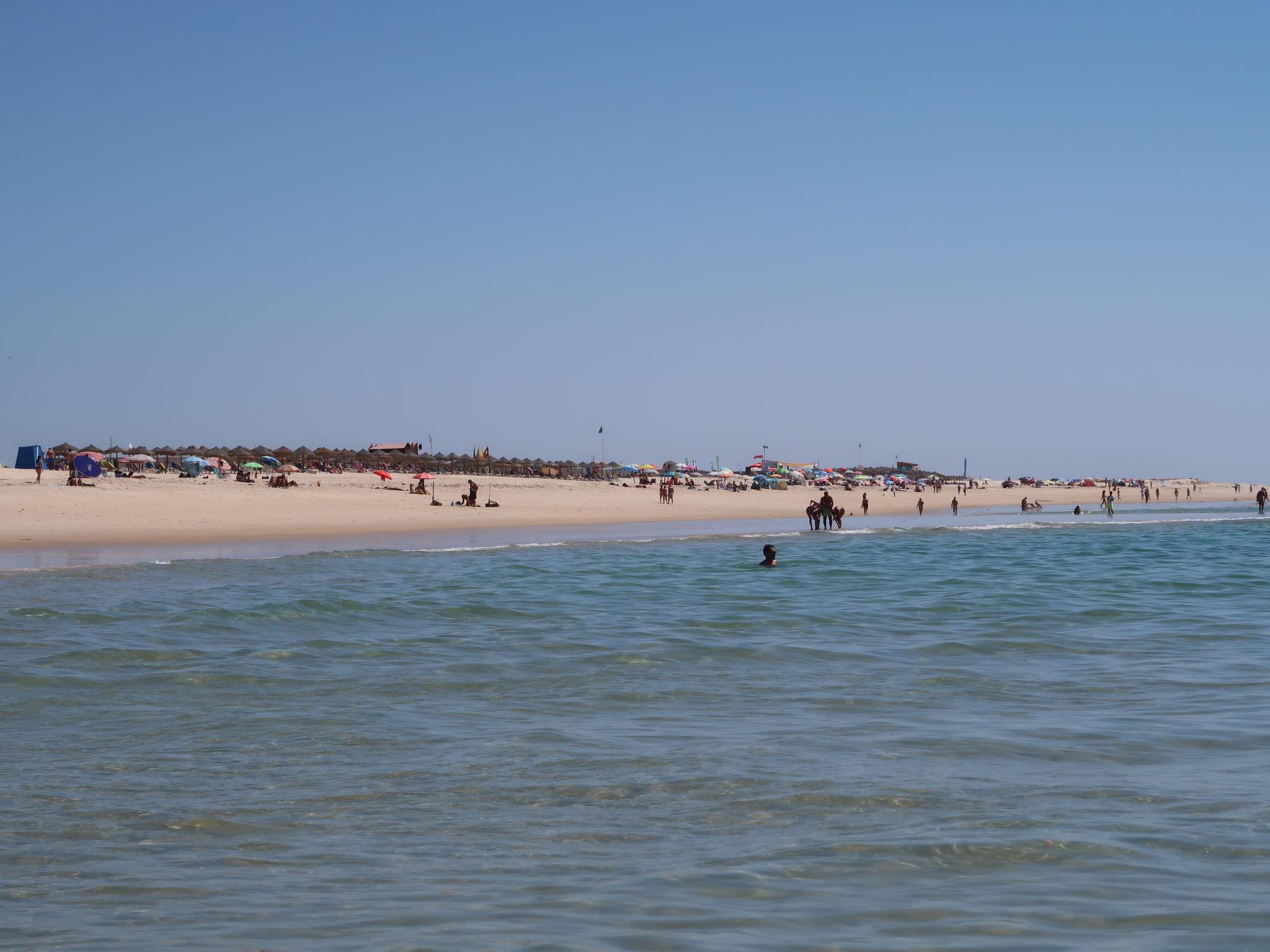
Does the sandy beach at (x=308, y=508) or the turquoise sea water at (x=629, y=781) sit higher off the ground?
the sandy beach at (x=308, y=508)

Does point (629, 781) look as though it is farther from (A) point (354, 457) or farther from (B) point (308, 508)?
(A) point (354, 457)

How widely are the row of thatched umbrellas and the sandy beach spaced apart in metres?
12.4

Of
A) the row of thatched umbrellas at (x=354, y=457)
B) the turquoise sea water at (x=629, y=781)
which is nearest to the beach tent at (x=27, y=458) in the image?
the row of thatched umbrellas at (x=354, y=457)

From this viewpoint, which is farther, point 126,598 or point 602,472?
point 602,472

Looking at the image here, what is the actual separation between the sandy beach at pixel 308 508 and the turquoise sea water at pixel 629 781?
1715 cm

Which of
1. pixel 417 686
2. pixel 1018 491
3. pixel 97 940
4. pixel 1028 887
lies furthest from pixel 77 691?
pixel 1018 491

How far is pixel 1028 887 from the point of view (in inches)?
187

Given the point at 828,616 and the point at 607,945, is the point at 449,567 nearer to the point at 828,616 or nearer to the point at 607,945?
the point at 828,616

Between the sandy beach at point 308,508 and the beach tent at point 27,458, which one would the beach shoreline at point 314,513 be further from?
the beach tent at point 27,458

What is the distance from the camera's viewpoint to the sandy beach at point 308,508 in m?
31.1

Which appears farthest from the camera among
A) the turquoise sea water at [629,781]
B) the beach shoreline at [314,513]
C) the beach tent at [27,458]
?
the beach tent at [27,458]

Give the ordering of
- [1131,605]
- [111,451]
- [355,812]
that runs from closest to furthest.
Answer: [355,812]
[1131,605]
[111,451]

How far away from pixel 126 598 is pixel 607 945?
1451cm

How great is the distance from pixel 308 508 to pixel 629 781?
3759 centimetres
